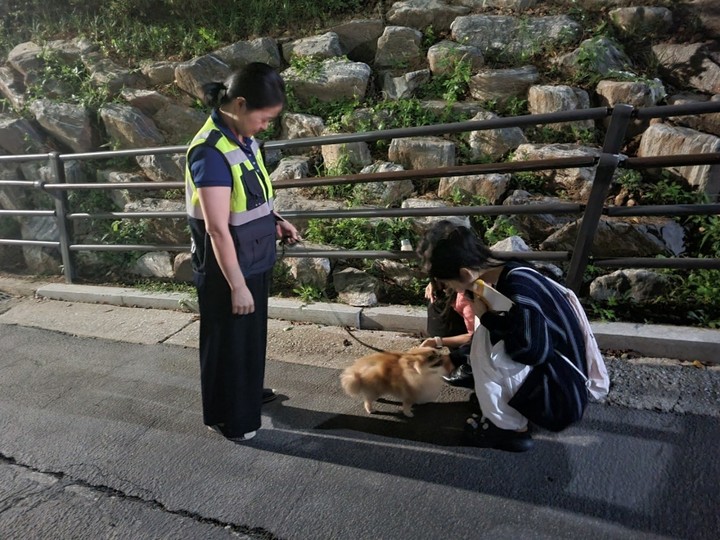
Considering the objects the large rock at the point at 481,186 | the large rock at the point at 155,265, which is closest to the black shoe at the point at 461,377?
the large rock at the point at 481,186

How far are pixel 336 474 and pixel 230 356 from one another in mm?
759

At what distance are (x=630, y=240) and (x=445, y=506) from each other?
106 inches

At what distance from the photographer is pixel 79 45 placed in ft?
24.1

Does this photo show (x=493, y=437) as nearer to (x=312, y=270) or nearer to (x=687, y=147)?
(x=312, y=270)

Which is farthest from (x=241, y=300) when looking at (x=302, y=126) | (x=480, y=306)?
(x=302, y=126)

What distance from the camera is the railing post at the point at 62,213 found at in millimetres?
5094

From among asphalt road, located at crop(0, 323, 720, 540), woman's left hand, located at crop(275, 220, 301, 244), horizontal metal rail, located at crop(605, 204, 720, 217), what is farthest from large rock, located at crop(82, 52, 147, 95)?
horizontal metal rail, located at crop(605, 204, 720, 217)

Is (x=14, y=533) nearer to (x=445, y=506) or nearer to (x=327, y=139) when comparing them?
(x=445, y=506)

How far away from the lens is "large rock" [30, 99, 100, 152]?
6.55 metres

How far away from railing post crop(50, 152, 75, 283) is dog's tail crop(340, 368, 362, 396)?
12.1 ft

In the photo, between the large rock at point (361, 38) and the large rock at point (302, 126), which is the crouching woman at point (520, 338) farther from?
the large rock at point (361, 38)

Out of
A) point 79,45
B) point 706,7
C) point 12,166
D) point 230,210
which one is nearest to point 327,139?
point 230,210

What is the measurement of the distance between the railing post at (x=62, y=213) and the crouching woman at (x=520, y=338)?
13.6ft

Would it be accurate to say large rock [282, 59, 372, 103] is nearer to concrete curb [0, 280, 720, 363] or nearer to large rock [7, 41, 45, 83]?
concrete curb [0, 280, 720, 363]
